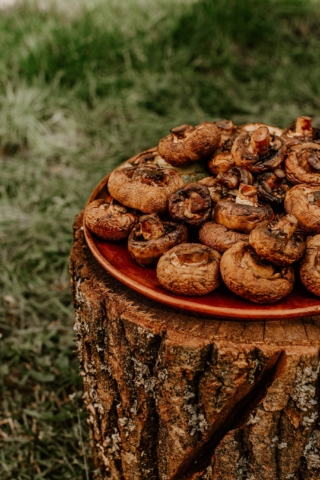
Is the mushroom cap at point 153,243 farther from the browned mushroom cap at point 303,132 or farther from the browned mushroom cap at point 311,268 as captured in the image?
the browned mushroom cap at point 303,132

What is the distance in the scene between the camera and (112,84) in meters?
5.57

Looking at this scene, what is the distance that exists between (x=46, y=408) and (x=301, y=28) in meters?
5.61

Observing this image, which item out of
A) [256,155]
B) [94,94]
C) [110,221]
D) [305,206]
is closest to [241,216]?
[305,206]

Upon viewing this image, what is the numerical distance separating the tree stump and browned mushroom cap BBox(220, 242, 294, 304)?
A: 0.12 m

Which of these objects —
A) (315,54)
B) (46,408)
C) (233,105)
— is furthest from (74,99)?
(46,408)

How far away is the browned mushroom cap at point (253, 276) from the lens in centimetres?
155

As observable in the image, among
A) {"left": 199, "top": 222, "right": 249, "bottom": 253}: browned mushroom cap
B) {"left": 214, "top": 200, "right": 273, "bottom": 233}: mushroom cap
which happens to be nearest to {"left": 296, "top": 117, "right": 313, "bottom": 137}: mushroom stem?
{"left": 214, "top": 200, "right": 273, "bottom": 233}: mushroom cap

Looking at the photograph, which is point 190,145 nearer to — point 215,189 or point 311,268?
point 215,189

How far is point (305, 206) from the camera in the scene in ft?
5.58

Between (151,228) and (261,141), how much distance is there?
1.76ft

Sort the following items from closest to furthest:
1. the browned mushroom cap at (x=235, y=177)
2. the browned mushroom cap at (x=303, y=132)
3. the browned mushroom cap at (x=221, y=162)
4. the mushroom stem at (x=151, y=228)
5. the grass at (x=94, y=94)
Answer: the mushroom stem at (x=151, y=228)
the browned mushroom cap at (x=235, y=177)
the browned mushroom cap at (x=221, y=162)
the browned mushroom cap at (x=303, y=132)
the grass at (x=94, y=94)

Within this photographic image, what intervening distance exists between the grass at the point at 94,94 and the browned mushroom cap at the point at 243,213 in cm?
188

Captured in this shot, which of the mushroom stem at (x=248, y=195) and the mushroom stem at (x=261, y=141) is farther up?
the mushroom stem at (x=261, y=141)

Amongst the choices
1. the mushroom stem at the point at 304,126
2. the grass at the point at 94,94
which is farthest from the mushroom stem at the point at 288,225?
the grass at the point at 94,94
